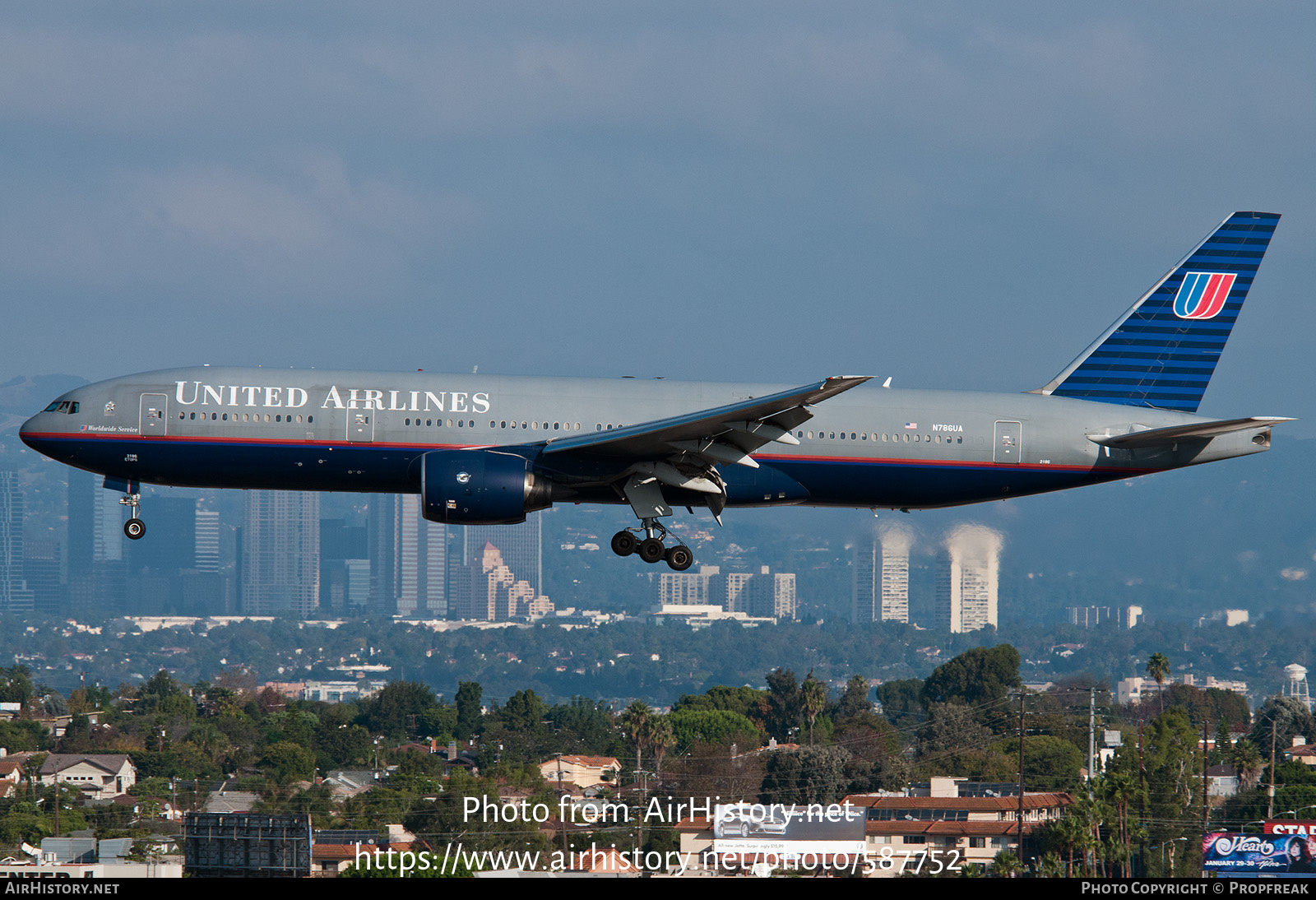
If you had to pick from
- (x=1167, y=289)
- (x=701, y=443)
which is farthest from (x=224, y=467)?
(x=1167, y=289)

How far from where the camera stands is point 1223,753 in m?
Answer: 105

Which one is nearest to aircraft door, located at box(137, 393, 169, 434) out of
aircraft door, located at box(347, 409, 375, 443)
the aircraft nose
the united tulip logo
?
the aircraft nose

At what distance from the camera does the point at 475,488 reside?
3575 cm

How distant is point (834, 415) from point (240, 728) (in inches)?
4135

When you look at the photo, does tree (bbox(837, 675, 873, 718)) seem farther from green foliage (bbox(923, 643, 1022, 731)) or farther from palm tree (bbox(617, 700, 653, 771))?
palm tree (bbox(617, 700, 653, 771))

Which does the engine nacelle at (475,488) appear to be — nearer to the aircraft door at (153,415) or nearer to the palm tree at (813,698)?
the aircraft door at (153,415)

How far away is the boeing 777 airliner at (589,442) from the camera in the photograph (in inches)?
1430

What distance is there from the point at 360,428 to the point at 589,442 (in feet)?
19.2

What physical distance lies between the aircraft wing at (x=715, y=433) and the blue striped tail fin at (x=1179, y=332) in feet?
34.1

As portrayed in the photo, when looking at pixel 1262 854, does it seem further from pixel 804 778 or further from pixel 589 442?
pixel 804 778

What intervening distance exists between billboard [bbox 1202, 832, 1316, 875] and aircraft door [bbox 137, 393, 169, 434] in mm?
36568

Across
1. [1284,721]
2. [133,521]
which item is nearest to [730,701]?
[1284,721]

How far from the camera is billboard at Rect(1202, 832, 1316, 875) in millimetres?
50188

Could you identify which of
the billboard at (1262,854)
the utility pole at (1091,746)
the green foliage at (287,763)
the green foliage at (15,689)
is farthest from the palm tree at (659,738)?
the green foliage at (15,689)
